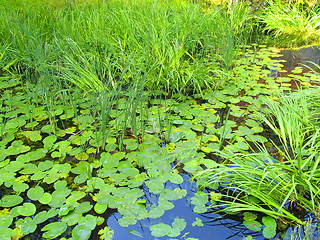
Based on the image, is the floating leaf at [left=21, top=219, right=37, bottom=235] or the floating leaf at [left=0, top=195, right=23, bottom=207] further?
the floating leaf at [left=0, top=195, right=23, bottom=207]

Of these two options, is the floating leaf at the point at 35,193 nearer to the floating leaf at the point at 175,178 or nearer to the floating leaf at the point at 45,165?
the floating leaf at the point at 45,165

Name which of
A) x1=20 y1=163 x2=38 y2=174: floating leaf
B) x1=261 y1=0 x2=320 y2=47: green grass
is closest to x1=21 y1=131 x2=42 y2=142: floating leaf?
x1=20 y1=163 x2=38 y2=174: floating leaf

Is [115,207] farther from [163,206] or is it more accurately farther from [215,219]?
[215,219]

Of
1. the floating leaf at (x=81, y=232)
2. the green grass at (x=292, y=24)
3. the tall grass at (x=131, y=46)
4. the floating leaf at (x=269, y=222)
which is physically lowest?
the floating leaf at (x=81, y=232)

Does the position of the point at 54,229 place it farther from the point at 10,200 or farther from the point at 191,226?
the point at 191,226

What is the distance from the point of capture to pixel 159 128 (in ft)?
7.39

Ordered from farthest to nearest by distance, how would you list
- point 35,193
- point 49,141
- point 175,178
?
point 49,141 → point 175,178 → point 35,193

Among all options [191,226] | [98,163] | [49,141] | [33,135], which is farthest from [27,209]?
[191,226]

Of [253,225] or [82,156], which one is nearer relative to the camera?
[253,225]

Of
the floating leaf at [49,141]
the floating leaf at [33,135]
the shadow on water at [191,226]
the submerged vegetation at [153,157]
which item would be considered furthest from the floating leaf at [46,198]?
the floating leaf at [33,135]

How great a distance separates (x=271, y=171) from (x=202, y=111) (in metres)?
1.08

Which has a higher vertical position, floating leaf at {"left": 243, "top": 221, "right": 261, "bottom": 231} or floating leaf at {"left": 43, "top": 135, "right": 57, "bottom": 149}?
floating leaf at {"left": 243, "top": 221, "right": 261, "bottom": 231}

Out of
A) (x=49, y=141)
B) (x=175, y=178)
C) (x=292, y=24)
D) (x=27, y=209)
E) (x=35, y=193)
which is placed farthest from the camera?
(x=292, y=24)

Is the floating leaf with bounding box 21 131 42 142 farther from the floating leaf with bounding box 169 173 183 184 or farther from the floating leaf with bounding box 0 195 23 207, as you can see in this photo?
the floating leaf with bounding box 169 173 183 184
